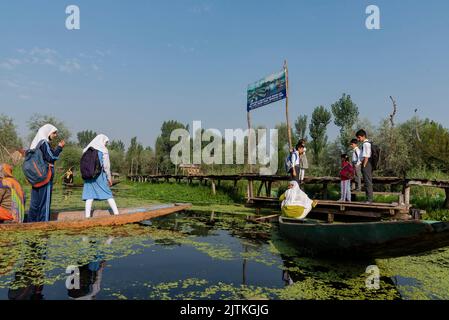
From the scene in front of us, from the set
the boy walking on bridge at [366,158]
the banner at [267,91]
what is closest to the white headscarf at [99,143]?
the boy walking on bridge at [366,158]

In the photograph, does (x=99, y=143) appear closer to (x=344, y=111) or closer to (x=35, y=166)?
(x=35, y=166)

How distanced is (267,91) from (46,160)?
9102mm

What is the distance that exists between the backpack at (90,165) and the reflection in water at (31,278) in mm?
1620

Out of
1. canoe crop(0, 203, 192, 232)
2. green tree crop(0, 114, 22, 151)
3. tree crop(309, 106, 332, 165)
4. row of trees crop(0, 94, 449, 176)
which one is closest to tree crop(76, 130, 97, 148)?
row of trees crop(0, 94, 449, 176)

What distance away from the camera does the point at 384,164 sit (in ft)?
74.2

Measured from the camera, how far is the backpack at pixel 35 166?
5.04 m

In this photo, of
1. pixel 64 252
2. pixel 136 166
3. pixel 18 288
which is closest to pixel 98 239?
pixel 64 252

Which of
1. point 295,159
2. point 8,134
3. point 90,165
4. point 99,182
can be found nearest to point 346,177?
point 295,159

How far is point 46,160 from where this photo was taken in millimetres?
5176

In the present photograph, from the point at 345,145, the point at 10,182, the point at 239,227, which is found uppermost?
the point at 345,145

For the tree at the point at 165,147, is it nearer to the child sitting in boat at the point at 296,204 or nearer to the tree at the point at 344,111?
the tree at the point at 344,111
